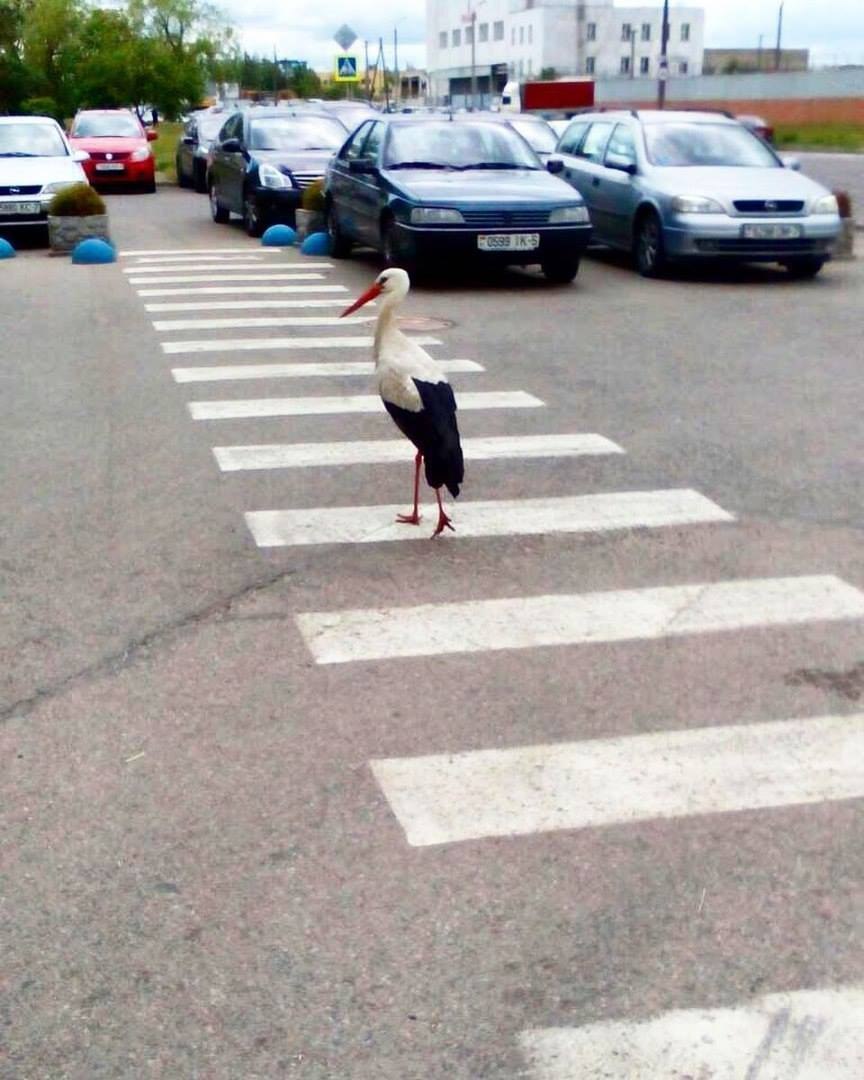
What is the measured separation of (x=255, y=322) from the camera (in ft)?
44.8

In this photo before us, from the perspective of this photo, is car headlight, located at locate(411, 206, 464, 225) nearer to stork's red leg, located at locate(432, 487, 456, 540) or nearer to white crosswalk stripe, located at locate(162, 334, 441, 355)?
white crosswalk stripe, located at locate(162, 334, 441, 355)

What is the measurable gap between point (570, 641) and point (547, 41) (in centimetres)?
11345

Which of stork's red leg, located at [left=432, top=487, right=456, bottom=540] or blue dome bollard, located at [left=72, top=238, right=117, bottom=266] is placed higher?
stork's red leg, located at [left=432, top=487, right=456, bottom=540]

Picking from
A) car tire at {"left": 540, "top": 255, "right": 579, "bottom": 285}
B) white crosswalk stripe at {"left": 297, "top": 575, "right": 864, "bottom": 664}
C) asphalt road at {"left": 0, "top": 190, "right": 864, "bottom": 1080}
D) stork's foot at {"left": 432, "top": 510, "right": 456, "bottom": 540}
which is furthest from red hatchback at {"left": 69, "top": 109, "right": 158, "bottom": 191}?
white crosswalk stripe at {"left": 297, "top": 575, "right": 864, "bottom": 664}

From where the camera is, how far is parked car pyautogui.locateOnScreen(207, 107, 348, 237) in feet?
69.2

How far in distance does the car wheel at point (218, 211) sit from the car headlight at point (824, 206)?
10759 millimetres

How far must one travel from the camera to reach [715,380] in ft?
35.7

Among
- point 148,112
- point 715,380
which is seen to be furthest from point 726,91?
point 715,380

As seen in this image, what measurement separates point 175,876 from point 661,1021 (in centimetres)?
135

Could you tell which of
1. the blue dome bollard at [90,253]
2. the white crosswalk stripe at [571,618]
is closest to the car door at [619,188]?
the blue dome bollard at [90,253]

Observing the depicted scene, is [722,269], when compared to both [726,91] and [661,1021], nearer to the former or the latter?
[661,1021]

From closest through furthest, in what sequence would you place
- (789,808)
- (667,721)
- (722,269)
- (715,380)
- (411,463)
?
(789,808)
(667,721)
(411,463)
(715,380)
(722,269)

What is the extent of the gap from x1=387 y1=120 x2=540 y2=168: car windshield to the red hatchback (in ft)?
52.3

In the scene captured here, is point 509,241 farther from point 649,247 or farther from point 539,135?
point 539,135
